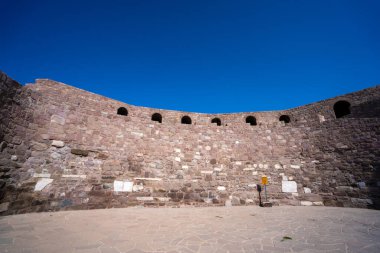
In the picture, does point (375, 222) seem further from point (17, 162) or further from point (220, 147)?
point (17, 162)

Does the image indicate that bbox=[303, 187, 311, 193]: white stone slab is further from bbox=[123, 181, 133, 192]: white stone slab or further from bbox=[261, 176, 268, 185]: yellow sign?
bbox=[123, 181, 133, 192]: white stone slab

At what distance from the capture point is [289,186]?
985 cm

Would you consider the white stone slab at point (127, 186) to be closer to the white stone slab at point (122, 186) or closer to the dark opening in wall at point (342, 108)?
the white stone slab at point (122, 186)

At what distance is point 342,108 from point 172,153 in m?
10.8

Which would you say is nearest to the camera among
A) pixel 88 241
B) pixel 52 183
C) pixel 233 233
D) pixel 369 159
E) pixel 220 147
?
pixel 88 241

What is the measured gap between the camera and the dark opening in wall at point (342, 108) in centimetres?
1102

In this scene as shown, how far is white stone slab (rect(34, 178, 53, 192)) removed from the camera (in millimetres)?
6906

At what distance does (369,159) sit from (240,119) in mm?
6600

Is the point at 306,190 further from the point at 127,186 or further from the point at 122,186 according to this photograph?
the point at 122,186

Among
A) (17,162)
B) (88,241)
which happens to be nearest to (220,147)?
(88,241)

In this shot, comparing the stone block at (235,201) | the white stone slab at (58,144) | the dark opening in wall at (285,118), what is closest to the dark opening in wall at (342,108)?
the dark opening in wall at (285,118)

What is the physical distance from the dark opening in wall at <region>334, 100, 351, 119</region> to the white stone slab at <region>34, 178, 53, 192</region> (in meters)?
15.2

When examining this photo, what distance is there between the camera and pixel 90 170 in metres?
8.30

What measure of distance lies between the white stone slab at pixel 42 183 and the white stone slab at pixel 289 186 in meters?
10.8
